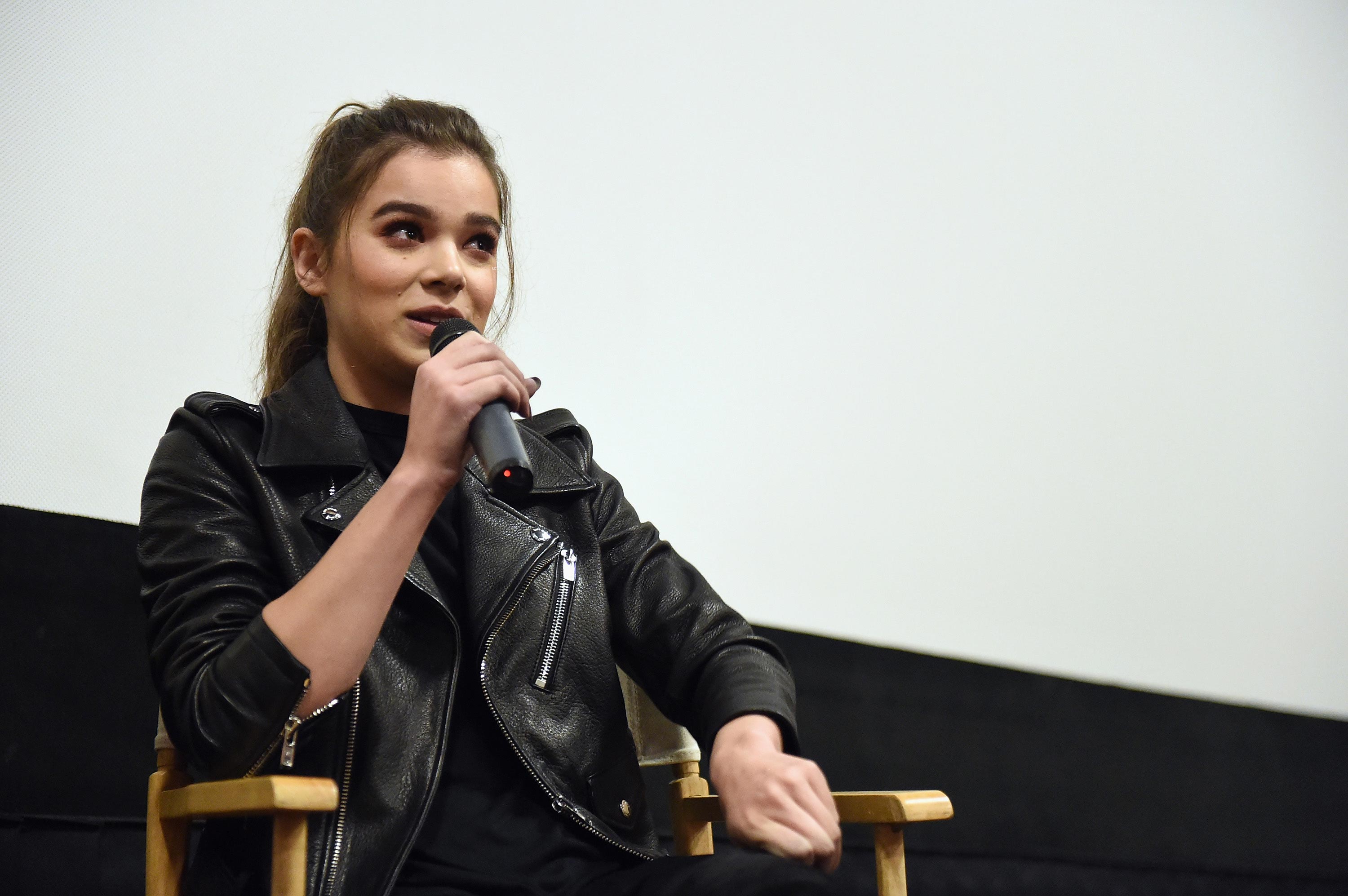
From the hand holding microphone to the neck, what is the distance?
262 millimetres

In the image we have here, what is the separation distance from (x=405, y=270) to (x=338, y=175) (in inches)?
6.7

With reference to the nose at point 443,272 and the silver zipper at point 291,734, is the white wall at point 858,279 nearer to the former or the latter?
the nose at point 443,272

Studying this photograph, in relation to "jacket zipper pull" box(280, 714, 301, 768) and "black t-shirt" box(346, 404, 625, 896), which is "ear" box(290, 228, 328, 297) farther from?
"jacket zipper pull" box(280, 714, 301, 768)

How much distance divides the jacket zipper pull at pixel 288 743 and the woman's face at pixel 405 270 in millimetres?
361

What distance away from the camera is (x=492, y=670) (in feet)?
3.17

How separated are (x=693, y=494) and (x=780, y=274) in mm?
409

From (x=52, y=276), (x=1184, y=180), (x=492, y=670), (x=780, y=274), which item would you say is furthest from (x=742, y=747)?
(x=1184, y=180)

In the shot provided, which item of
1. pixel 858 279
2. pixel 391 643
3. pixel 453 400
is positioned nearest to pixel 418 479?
pixel 453 400

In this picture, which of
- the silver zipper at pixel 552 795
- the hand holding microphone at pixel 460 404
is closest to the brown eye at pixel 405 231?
the hand holding microphone at pixel 460 404

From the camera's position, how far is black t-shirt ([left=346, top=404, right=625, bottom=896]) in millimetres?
852

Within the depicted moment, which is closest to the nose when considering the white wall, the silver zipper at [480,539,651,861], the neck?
the neck

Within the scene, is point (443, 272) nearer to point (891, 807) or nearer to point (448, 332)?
point (448, 332)

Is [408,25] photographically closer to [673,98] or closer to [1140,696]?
[673,98]

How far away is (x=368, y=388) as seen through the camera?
110cm
